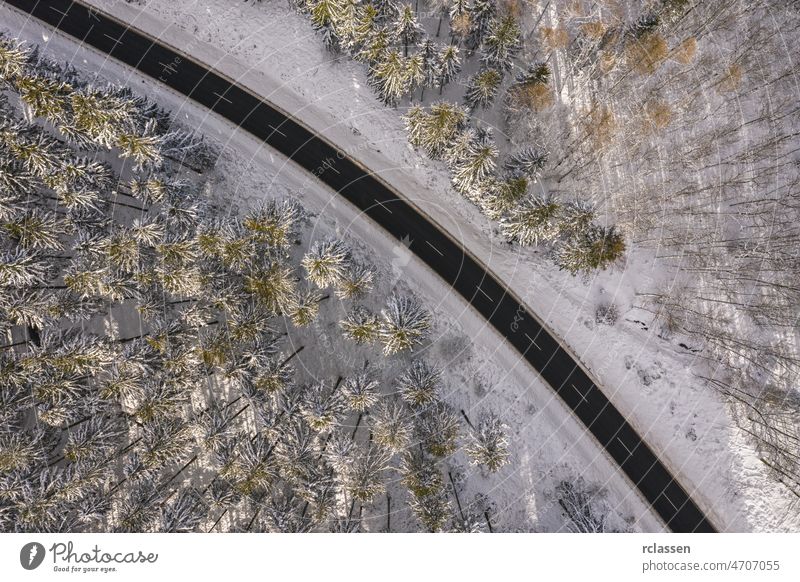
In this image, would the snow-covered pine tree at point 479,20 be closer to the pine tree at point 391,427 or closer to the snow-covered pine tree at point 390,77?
the snow-covered pine tree at point 390,77

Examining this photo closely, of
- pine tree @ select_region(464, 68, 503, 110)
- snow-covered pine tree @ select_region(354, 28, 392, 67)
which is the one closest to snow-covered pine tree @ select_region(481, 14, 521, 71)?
pine tree @ select_region(464, 68, 503, 110)

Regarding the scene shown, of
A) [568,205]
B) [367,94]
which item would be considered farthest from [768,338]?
[367,94]

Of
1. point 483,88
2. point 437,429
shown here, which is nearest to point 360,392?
point 437,429

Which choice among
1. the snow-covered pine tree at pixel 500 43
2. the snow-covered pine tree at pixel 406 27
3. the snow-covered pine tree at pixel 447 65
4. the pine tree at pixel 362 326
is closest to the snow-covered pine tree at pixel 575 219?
the snow-covered pine tree at pixel 500 43

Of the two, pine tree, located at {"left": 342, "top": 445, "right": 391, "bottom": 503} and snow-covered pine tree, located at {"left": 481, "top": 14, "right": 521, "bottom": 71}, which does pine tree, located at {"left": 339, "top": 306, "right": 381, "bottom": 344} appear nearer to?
pine tree, located at {"left": 342, "top": 445, "right": 391, "bottom": 503}

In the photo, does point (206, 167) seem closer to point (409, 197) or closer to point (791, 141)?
point (409, 197)

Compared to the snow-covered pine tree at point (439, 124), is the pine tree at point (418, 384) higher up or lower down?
lower down

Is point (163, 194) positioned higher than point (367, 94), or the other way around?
point (367, 94)
